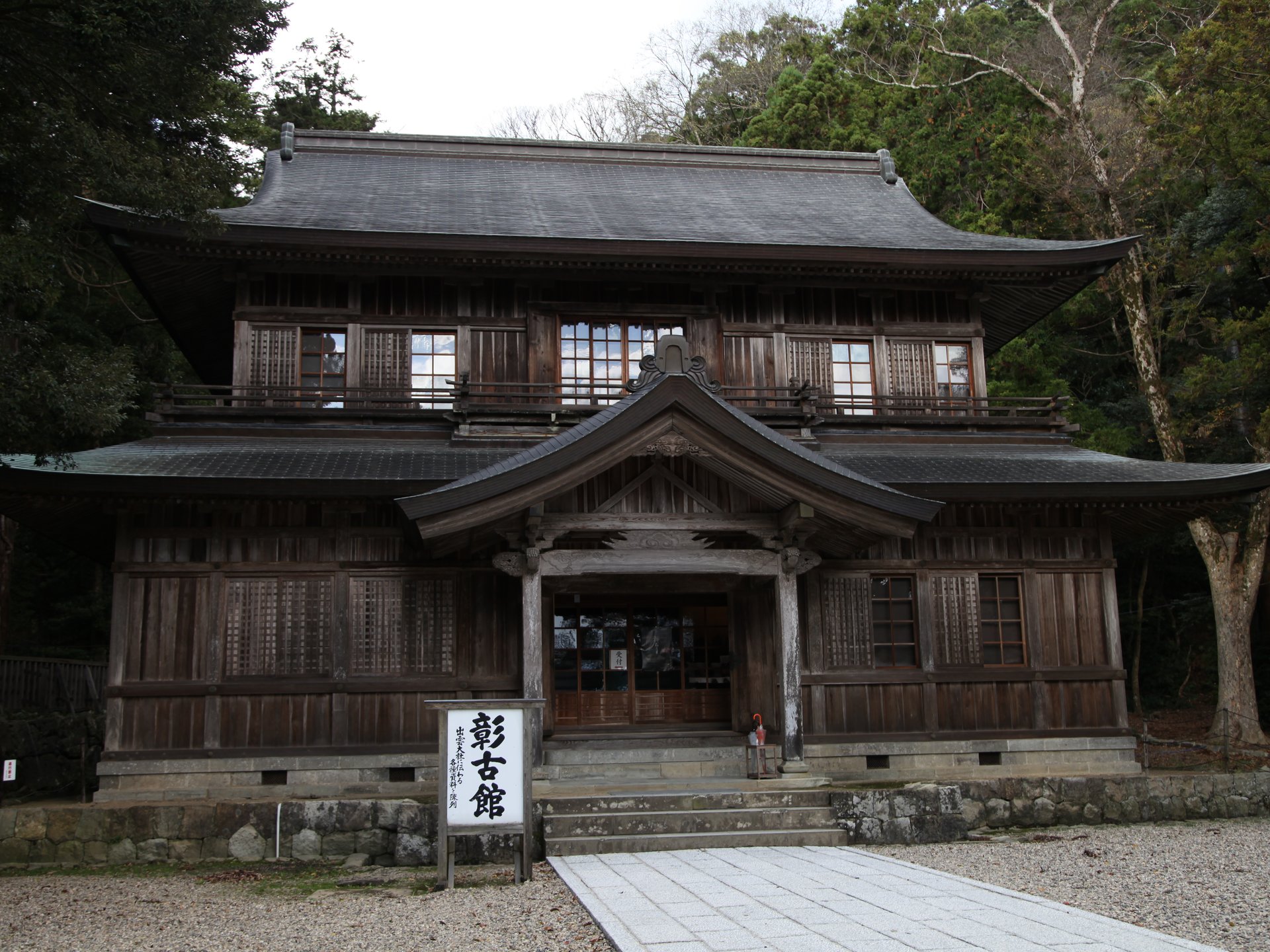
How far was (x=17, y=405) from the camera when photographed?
10414mm

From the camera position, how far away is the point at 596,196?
1945cm

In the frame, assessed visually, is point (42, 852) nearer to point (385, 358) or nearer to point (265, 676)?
point (265, 676)

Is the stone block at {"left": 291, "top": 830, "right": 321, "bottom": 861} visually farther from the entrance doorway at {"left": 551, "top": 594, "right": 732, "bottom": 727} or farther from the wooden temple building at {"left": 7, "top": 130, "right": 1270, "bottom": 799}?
the entrance doorway at {"left": 551, "top": 594, "right": 732, "bottom": 727}

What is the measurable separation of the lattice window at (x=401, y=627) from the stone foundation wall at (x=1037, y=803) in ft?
18.7

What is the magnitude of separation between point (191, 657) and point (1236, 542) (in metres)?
19.8

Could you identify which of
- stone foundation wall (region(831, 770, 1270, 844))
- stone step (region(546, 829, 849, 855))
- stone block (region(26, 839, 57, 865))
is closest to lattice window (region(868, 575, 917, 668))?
stone foundation wall (region(831, 770, 1270, 844))

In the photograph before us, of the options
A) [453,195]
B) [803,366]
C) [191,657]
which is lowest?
[191,657]

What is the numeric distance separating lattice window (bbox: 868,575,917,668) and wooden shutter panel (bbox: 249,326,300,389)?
30.5ft

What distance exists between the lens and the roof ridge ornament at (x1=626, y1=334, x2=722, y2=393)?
12.3m

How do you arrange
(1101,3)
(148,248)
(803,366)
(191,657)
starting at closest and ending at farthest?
(191,657)
(148,248)
(803,366)
(1101,3)

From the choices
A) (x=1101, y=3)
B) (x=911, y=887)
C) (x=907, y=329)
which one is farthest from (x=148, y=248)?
(x=1101, y=3)

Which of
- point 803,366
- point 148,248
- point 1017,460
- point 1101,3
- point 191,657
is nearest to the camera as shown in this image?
point 191,657

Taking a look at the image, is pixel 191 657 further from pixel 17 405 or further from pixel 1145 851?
pixel 1145 851

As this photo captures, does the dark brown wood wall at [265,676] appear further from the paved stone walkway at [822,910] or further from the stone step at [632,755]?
the paved stone walkway at [822,910]
